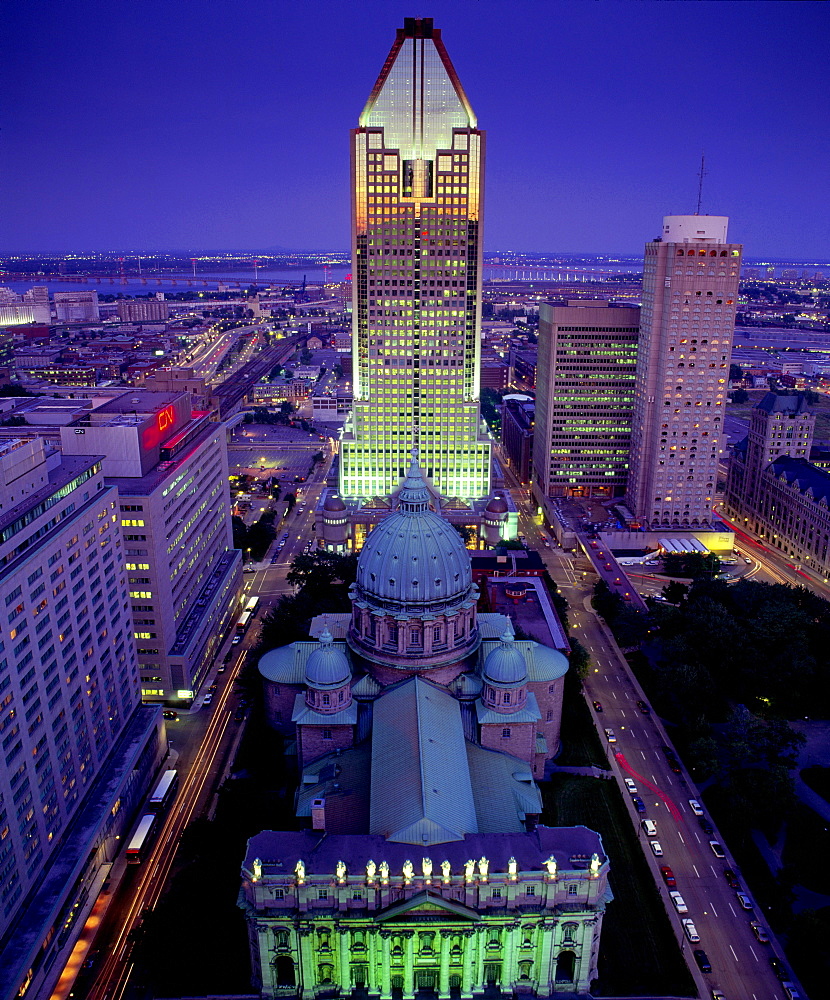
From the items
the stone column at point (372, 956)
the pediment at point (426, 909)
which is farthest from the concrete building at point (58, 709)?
the pediment at point (426, 909)

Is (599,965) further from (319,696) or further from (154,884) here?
(154,884)

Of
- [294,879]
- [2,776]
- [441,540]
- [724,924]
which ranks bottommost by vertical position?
[724,924]

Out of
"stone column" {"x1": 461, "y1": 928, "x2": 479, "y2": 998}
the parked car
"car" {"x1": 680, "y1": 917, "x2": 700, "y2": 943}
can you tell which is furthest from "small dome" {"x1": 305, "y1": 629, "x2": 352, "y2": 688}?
"car" {"x1": 680, "y1": 917, "x2": 700, "y2": 943}

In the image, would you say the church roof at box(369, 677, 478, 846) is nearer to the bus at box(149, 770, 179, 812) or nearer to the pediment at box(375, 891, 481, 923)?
the pediment at box(375, 891, 481, 923)

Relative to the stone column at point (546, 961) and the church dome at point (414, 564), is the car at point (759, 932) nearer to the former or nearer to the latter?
the stone column at point (546, 961)

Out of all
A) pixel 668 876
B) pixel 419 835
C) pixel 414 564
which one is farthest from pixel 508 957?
pixel 414 564

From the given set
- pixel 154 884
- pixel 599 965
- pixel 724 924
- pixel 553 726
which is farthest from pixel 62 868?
pixel 724 924
